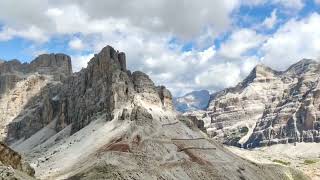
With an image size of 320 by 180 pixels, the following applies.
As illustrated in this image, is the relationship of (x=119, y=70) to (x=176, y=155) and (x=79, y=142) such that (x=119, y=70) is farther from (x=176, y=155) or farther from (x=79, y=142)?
(x=176, y=155)

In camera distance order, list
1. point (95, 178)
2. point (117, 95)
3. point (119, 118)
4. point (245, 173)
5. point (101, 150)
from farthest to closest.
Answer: point (117, 95) < point (119, 118) < point (245, 173) < point (101, 150) < point (95, 178)

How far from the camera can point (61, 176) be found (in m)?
130

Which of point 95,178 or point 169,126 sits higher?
point 169,126

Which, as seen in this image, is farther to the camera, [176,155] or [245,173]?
[245,173]

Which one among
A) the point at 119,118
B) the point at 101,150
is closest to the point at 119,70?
the point at 119,118

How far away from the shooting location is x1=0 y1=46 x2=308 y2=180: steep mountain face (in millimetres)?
130250

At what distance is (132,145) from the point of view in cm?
14100

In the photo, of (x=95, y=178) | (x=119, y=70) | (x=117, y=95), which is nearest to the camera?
(x=95, y=178)

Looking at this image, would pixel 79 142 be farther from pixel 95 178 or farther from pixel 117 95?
pixel 95 178

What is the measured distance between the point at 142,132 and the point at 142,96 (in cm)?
3491

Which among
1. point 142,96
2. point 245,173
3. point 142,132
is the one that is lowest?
point 245,173

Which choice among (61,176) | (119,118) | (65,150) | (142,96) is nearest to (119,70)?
(142,96)

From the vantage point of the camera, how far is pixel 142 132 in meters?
150

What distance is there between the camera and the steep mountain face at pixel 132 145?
5128 inches
